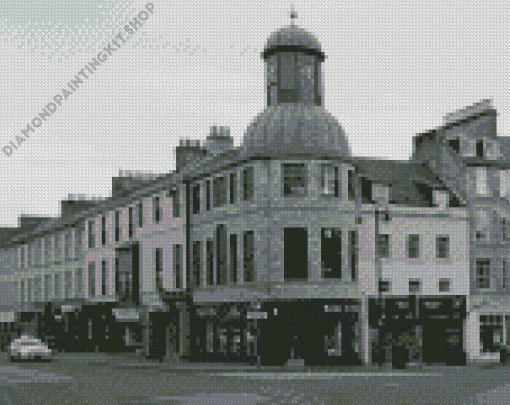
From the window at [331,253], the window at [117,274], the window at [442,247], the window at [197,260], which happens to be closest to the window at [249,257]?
the window at [331,253]

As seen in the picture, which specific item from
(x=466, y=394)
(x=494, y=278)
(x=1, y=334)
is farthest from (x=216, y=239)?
(x=1, y=334)

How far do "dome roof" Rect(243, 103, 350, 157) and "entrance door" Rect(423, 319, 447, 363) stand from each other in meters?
10.7

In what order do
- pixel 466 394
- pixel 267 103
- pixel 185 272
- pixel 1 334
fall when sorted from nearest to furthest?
pixel 466 394 < pixel 267 103 < pixel 185 272 < pixel 1 334

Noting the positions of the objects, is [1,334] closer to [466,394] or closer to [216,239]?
[216,239]

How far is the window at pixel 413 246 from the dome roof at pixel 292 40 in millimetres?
11356

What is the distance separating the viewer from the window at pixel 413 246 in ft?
163

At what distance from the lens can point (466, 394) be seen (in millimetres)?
27000

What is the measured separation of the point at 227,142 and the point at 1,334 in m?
39.6

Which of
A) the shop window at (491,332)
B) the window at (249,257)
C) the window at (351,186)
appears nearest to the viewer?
the window at (249,257)

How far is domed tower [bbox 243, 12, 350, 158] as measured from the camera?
1716 inches

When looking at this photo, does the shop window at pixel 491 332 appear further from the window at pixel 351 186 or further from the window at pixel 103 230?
the window at pixel 103 230

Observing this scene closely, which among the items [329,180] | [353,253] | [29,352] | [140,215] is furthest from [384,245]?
[29,352]

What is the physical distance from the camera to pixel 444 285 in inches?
1969

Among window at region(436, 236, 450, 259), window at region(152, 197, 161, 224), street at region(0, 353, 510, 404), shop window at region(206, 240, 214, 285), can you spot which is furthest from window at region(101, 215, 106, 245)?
window at region(436, 236, 450, 259)
